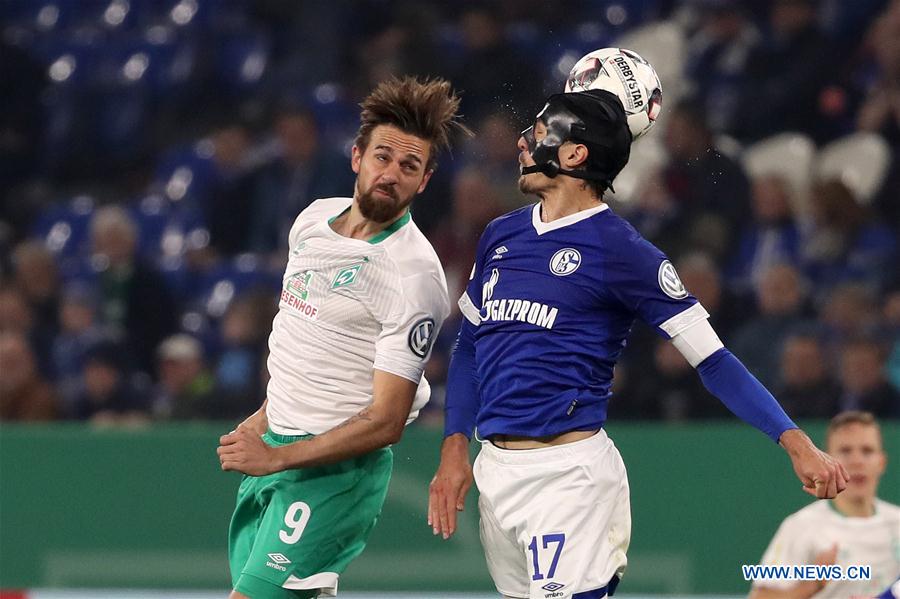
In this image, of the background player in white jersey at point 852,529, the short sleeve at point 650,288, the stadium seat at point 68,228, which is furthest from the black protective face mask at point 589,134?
the stadium seat at point 68,228

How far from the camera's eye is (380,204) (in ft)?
14.2

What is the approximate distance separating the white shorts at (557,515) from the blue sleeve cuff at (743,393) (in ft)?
1.16

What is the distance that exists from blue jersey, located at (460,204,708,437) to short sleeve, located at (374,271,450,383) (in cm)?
30

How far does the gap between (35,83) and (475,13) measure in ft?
11.1

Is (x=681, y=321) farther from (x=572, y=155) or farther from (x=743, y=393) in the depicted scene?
(x=572, y=155)

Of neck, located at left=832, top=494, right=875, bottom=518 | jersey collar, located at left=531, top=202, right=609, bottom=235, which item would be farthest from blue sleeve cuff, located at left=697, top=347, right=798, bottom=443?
neck, located at left=832, top=494, right=875, bottom=518

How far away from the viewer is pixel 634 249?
153 inches

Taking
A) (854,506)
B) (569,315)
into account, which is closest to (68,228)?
(854,506)

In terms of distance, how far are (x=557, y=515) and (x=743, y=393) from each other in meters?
0.56

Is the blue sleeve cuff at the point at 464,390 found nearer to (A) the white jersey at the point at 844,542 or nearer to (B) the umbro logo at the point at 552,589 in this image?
(B) the umbro logo at the point at 552,589

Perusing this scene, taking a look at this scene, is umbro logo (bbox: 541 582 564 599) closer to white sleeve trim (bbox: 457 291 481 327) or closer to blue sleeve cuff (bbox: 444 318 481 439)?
blue sleeve cuff (bbox: 444 318 481 439)

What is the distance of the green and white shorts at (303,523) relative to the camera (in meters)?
4.34

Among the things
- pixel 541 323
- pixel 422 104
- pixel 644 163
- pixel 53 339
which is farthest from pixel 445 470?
pixel 53 339

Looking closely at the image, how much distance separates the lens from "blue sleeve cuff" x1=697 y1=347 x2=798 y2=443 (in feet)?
12.3
